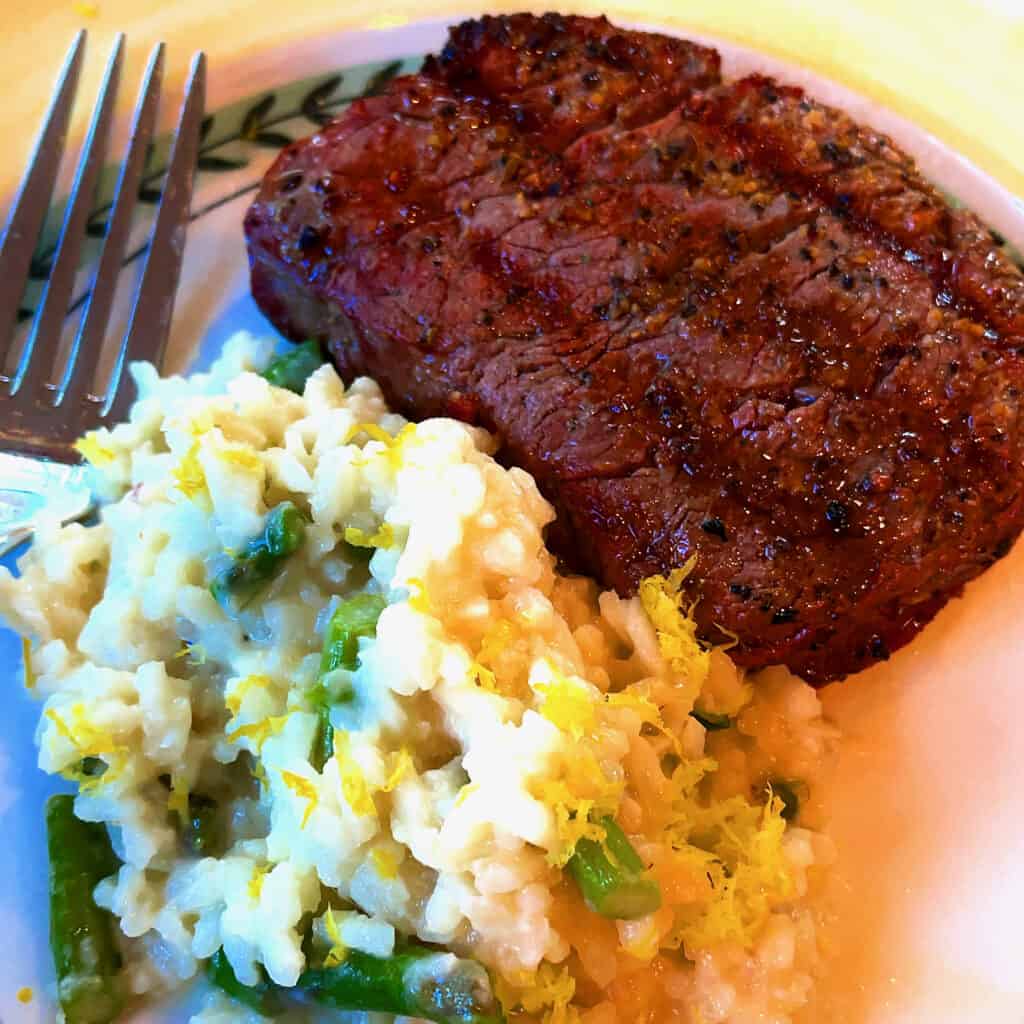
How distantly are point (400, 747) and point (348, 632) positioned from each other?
0.32 m

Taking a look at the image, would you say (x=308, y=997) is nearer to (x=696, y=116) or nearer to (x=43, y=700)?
(x=43, y=700)

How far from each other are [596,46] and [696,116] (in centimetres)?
44

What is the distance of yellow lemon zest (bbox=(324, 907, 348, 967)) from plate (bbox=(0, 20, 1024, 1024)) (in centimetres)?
61

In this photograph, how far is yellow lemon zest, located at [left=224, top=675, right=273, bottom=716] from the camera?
98.5 inches

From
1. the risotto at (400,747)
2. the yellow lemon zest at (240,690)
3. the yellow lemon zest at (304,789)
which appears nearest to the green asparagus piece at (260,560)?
the risotto at (400,747)

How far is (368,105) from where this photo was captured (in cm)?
A: 330

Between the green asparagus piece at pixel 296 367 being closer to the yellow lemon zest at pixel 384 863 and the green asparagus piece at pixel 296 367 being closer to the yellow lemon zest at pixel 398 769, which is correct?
the yellow lemon zest at pixel 398 769

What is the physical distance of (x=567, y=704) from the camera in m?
2.25

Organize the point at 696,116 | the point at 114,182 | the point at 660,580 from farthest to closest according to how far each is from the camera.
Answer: the point at 114,182 < the point at 696,116 < the point at 660,580

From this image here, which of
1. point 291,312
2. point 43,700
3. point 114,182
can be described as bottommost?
point 43,700

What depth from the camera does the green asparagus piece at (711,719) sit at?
2781mm

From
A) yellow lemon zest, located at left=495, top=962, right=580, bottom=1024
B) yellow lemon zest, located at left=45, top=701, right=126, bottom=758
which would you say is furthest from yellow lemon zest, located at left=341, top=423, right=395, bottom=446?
yellow lemon zest, located at left=495, top=962, right=580, bottom=1024

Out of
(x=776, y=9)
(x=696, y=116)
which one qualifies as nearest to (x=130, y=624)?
(x=696, y=116)

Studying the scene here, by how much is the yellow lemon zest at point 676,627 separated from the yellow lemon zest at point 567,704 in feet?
1.28
